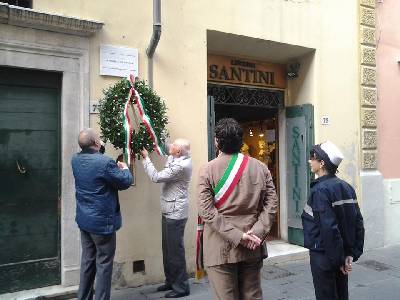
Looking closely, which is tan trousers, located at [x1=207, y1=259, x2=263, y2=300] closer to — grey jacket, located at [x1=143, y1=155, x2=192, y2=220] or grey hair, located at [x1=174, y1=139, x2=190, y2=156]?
grey jacket, located at [x1=143, y1=155, x2=192, y2=220]

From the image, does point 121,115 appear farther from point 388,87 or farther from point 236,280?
point 388,87

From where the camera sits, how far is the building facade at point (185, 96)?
4.77 meters

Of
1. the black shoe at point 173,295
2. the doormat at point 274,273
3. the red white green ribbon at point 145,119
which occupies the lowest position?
the doormat at point 274,273

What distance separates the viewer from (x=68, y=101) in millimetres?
4949

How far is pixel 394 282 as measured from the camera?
5.63 m

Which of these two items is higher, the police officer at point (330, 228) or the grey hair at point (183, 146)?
the grey hair at point (183, 146)

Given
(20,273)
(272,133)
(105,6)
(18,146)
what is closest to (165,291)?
(20,273)

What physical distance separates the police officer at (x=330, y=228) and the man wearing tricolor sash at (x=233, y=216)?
42 cm

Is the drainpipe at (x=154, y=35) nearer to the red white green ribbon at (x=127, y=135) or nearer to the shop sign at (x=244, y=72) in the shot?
the red white green ribbon at (x=127, y=135)

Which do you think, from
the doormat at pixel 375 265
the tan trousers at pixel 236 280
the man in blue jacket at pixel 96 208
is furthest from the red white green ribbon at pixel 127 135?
the doormat at pixel 375 265

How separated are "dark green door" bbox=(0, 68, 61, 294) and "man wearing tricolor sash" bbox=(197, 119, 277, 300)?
252 cm

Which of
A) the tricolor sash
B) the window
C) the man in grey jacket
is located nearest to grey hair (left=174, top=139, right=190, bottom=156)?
the man in grey jacket

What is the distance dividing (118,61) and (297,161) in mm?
3648

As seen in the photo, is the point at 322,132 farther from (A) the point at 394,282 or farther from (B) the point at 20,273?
(B) the point at 20,273
